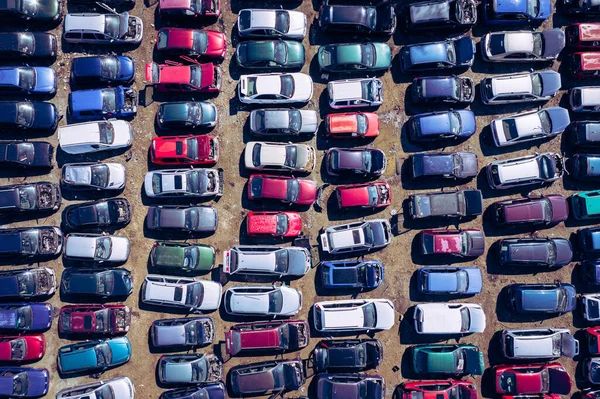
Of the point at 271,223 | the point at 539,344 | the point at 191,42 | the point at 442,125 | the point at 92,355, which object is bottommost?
the point at 539,344

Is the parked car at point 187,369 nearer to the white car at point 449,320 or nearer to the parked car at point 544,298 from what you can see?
the white car at point 449,320

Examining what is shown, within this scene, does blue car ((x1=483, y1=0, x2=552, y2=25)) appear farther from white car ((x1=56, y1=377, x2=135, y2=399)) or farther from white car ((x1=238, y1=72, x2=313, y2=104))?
white car ((x1=56, y1=377, x2=135, y2=399))

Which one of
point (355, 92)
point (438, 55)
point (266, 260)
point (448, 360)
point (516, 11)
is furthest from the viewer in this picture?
point (516, 11)

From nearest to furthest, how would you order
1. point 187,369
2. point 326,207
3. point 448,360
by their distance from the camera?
1. point 187,369
2. point 448,360
3. point 326,207

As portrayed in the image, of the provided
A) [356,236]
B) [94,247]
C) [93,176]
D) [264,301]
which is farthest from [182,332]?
[356,236]

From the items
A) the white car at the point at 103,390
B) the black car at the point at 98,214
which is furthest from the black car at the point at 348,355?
the black car at the point at 98,214

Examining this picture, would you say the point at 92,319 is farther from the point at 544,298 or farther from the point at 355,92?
the point at 544,298

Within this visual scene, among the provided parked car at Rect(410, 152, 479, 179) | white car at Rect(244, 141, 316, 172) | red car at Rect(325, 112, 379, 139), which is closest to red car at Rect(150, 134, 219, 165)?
white car at Rect(244, 141, 316, 172)

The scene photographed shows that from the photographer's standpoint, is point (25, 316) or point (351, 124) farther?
point (351, 124)
